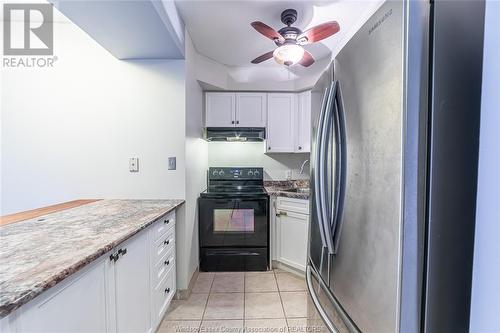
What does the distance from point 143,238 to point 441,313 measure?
4.46ft

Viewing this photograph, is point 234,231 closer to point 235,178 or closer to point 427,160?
point 235,178

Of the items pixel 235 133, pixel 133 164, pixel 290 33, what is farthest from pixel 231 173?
pixel 290 33

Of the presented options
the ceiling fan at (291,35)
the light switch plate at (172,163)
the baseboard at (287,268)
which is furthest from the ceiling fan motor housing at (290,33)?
the baseboard at (287,268)

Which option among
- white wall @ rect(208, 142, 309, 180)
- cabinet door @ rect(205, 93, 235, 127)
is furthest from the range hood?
white wall @ rect(208, 142, 309, 180)

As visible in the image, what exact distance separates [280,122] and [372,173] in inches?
93.3

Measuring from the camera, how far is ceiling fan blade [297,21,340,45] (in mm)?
1650

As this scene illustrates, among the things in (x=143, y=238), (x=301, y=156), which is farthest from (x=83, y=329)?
(x=301, y=156)

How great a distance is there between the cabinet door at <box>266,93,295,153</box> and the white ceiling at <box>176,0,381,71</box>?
0.64 metres

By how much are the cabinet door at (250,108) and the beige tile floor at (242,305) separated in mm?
1788

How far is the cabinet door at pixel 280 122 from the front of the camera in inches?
118

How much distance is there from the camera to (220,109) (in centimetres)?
296

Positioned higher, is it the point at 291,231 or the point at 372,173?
the point at 372,173

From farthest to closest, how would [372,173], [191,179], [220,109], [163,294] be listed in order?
[220,109] → [191,179] → [163,294] → [372,173]

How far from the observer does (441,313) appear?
2.04 ft
